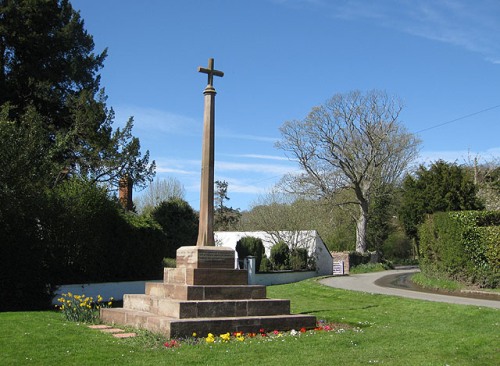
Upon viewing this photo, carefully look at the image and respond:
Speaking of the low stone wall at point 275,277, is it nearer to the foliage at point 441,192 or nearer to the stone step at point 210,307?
the foliage at point 441,192

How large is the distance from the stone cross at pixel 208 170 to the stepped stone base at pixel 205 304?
49 cm

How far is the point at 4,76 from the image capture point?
22.0 metres

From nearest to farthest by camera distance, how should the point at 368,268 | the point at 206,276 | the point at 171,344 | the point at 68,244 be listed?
the point at 171,344
the point at 206,276
the point at 68,244
the point at 368,268

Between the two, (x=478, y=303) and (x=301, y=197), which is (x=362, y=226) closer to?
(x=301, y=197)

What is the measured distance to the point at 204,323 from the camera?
32.7 feet

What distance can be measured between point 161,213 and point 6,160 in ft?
50.5

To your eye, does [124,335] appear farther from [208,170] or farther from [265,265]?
[265,265]

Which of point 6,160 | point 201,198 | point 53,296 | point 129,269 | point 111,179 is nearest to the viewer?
point 201,198

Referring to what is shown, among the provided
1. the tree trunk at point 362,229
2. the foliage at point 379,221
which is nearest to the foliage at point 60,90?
the tree trunk at point 362,229

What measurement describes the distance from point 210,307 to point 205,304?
0.46 ft

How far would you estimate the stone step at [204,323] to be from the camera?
9.65 metres

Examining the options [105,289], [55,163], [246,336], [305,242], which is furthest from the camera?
[305,242]

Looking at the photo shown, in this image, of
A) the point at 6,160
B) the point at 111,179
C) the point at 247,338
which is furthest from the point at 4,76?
the point at 247,338

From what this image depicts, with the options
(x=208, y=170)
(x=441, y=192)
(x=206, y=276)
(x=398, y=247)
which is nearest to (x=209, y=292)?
(x=206, y=276)
